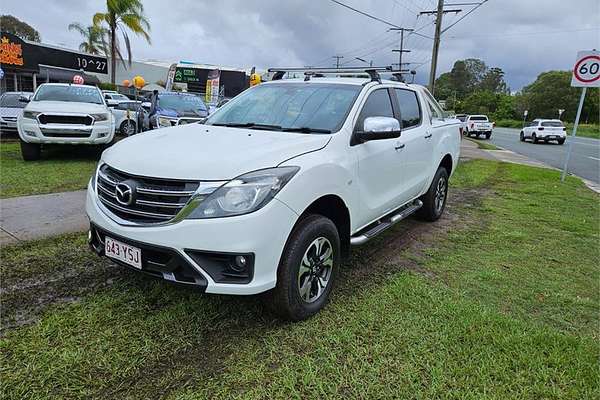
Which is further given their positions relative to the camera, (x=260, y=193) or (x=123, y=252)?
(x=123, y=252)

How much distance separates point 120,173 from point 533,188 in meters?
8.74

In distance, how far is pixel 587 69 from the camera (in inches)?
383

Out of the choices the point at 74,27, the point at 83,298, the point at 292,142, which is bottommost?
the point at 83,298

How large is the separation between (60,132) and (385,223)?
7.10 meters

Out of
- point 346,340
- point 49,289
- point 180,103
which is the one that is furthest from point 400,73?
point 180,103

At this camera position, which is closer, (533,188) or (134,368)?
(134,368)

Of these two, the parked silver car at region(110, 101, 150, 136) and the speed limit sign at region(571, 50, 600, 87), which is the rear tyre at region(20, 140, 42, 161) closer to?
the parked silver car at region(110, 101, 150, 136)

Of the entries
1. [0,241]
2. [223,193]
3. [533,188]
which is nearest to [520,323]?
[223,193]

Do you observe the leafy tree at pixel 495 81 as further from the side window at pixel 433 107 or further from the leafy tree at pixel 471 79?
the side window at pixel 433 107

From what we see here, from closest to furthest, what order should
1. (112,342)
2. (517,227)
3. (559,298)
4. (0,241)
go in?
1. (112,342)
2. (559,298)
3. (0,241)
4. (517,227)

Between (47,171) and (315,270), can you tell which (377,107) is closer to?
(315,270)

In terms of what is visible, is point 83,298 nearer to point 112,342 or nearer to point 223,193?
point 112,342

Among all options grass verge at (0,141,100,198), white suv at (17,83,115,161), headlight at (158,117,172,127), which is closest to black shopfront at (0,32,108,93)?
grass verge at (0,141,100,198)

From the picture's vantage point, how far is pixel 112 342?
2.64 m
